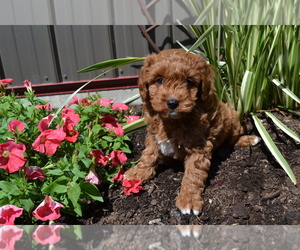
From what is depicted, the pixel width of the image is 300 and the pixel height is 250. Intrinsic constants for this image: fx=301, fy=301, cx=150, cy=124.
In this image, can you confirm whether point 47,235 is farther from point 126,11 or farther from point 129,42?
point 129,42

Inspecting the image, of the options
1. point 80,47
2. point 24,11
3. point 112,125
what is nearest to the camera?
point 24,11

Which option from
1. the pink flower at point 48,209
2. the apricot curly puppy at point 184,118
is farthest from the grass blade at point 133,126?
the pink flower at point 48,209

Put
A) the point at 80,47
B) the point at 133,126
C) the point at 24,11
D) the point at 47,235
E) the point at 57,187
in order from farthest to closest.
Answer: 1. the point at 80,47
2. the point at 133,126
3. the point at 57,187
4. the point at 47,235
5. the point at 24,11

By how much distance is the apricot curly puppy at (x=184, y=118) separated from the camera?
5.48 ft

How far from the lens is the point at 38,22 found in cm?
58

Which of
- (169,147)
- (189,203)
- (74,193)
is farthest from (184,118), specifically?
(74,193)

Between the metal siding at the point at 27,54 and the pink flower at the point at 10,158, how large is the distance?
1806 mm

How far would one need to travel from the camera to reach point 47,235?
3.48ft

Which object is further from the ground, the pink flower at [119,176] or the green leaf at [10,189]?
the green leaf at [10,189]

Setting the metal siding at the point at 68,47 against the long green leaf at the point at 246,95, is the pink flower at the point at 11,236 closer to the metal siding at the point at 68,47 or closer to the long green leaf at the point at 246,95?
the long green leaf at the point at 246,95

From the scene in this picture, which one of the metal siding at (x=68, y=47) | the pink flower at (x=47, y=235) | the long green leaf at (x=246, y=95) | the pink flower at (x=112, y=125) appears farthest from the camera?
the metal siding at (x=68, y=47)

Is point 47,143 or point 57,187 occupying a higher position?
point 47,143

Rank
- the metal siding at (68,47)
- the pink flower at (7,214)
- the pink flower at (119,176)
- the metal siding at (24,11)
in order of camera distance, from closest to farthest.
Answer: the metal siding at (24,11), the pink flower at (7,214), the pink flower at (119,176), the metal siding at (68,47)

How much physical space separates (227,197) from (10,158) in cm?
130
